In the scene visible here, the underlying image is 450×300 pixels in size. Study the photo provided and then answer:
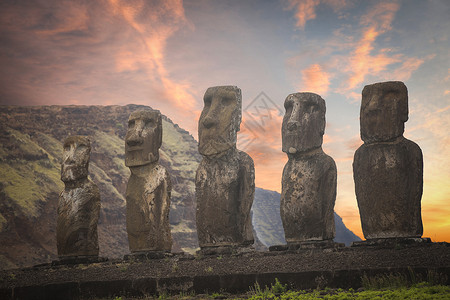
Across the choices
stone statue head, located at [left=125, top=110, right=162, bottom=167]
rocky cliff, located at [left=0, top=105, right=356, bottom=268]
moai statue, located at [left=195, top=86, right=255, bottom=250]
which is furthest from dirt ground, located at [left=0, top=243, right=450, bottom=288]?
rocky cliff, located at [left=0, top=105, right=356, bottom=268]

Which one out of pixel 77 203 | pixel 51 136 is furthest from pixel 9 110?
pixel 77 203

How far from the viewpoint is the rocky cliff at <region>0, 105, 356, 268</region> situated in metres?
38.3

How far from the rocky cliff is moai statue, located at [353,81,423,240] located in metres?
25.4

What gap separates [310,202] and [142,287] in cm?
403

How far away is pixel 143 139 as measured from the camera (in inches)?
573

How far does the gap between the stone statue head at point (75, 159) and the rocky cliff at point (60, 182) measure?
1868 centimetres

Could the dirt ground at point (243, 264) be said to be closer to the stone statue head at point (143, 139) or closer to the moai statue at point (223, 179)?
the moai statue at point (223, 179)

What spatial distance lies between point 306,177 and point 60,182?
34.2m

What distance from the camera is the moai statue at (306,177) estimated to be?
12148 mm

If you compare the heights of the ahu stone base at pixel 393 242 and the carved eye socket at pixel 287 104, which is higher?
the carved eye socket at pixel 287 104

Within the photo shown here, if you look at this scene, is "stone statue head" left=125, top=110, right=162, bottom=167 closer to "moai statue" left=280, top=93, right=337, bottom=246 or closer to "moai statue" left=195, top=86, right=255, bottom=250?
"moai statue" left=195, top=86, right=255, bottom=250

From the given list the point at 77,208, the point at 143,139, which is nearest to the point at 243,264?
the point at 143,139

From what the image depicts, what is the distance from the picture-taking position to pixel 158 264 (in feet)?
40.6

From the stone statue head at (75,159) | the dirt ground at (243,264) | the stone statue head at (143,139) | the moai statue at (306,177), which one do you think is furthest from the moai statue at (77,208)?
the moai statue at (306,177)
